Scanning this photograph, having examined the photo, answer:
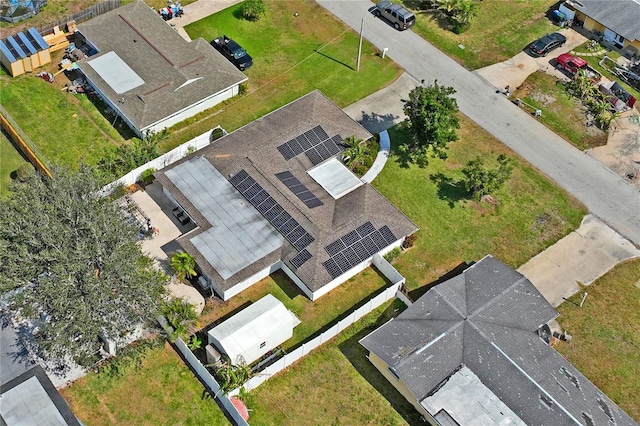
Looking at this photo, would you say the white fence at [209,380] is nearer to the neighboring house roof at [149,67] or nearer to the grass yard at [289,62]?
the grass yard at [289,62]

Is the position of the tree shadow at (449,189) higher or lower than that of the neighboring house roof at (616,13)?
lower

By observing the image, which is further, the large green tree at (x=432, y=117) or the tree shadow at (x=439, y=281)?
the large green tree at (x=432, y=117)

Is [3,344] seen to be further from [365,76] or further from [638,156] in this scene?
[638,156]

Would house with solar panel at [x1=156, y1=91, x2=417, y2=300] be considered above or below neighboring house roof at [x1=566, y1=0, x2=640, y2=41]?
below

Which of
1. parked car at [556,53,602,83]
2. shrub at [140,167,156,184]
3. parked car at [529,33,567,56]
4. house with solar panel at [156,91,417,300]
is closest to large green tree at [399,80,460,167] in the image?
house with solar panel at [156,91,417,300]

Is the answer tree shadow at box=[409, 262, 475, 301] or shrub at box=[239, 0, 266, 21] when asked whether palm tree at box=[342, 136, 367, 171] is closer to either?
tree shadow at box=[409, 262, 475, 301]

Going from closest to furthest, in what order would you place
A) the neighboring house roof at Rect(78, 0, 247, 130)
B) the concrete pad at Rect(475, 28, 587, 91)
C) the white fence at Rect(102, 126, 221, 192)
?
the white fence at Rect(102, 126, 221, 192) → the neighboring house roof at Rect(78, 0, 247, 130) → the concrete pad at Rect(475, 28, 587, 91)

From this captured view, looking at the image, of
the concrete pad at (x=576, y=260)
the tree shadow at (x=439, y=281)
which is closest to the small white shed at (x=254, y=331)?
the tree shadow at (x=439, y=281)
